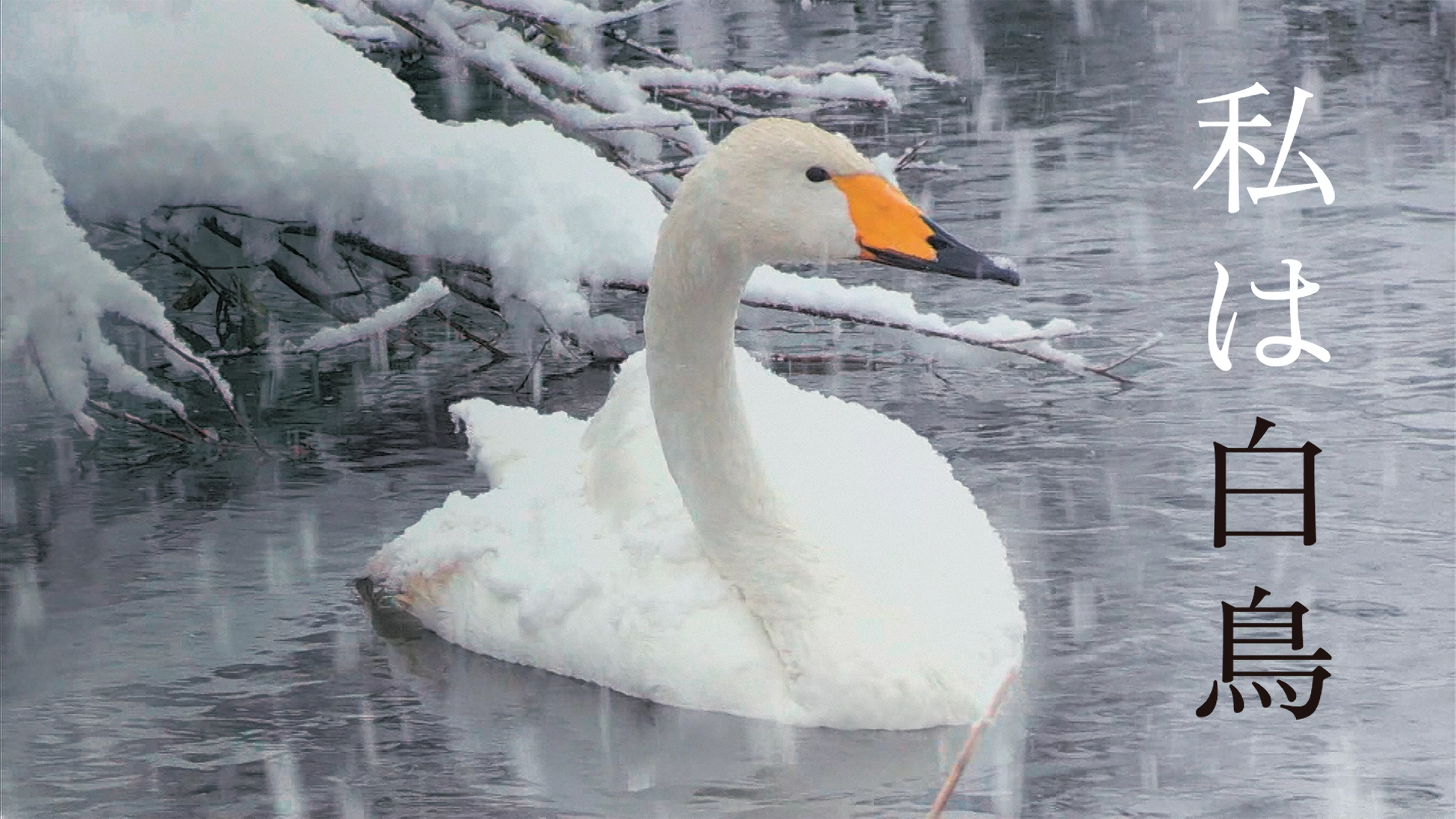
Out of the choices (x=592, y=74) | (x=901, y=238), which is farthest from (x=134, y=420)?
(x=901, y=238)

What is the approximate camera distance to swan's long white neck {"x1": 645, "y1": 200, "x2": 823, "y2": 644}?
6496 mm

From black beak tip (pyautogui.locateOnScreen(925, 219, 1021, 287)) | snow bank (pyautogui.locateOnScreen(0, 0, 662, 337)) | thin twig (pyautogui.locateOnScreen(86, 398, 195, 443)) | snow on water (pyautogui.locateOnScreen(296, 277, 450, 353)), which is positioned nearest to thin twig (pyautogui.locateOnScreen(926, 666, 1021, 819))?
black beak tip (pyautogui.locateOnScreen(925, 219, 1021, 287))

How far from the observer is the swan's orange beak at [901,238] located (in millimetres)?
6168

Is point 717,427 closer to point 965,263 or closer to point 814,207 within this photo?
point 814,207

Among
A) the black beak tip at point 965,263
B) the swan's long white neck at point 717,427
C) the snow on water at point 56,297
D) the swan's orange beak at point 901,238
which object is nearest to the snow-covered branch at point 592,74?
the snow on water at point 56,297

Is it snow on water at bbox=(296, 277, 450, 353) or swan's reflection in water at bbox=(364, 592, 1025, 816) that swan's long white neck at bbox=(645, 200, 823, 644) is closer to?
swan's reflection in water at bbox=(364, 592, 1025, 816)

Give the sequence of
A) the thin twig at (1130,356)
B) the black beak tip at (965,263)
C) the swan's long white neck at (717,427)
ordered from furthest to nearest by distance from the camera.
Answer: the thin twig at (1130,356) → the swan's long white neck at (717,427) → the black beak tip at (965,263)

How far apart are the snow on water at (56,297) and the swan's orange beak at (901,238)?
3.38 metres

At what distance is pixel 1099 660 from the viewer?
7016mm

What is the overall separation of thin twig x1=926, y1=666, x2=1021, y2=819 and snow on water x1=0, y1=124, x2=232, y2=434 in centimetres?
350

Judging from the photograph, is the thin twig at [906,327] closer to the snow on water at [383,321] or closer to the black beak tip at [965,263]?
the snow on water at [383,321]

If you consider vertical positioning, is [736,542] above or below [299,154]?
below

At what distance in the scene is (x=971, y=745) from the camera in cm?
562

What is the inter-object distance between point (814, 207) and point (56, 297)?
12.2 feet
